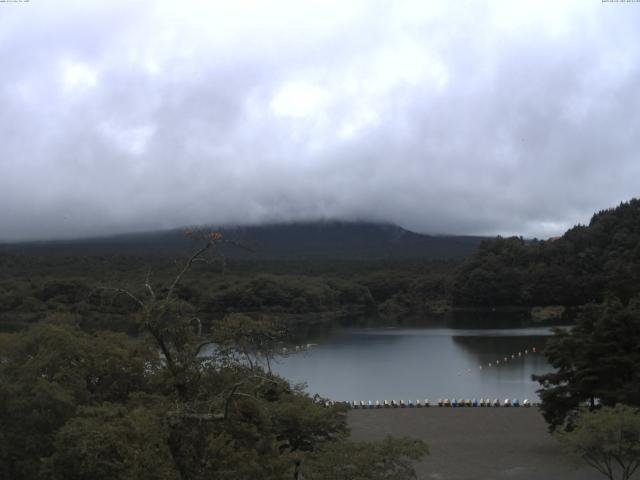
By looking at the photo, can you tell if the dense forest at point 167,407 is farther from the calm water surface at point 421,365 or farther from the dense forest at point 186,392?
the calm water surface at point 421,365

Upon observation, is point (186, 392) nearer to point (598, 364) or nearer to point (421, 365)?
point (598, 364)

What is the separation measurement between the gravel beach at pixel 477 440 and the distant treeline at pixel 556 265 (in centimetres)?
6098

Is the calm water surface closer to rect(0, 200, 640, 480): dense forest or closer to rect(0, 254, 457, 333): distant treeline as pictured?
rect(0, 200, 640, 480): dense forest

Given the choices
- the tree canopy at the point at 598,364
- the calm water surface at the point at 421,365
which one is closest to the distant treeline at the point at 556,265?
the calm water surface at the point at 421,365

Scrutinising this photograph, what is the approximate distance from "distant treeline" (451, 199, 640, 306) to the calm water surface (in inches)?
926

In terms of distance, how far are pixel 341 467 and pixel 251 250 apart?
5220 mm

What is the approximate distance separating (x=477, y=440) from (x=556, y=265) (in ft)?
243

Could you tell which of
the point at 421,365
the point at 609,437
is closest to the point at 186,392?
the point at 609,437

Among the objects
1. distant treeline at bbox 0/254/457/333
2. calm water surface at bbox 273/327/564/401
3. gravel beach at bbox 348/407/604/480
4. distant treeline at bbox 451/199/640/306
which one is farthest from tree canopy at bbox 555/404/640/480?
distant treeline at bbox 451/199/640/306

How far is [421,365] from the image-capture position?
47688 mm

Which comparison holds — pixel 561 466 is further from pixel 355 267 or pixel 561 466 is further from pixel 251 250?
pixel 355 267

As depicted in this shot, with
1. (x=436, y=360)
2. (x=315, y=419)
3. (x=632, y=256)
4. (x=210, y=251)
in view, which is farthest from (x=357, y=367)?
(x=632, y=256)

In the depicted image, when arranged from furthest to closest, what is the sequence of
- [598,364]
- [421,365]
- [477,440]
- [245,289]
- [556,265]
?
[556,265], [245,289], [421,365], [477,440], [598,364]

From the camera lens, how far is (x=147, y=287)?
7355 millimetres
